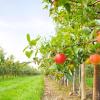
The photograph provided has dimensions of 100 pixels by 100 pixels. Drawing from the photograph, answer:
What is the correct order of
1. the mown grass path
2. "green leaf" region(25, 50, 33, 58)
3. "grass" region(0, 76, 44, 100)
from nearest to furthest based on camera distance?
"green leaf" region(25, 50, 33, 58), "grass" region(0, 76, 44, 100), the mown grass path

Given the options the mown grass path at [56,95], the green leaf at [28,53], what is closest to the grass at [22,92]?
the mown grass path at [56,95]

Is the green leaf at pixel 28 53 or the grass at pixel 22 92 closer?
the green leaf at pixel 28 53

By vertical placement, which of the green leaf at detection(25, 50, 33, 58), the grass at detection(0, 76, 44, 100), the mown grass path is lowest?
the mown grass path

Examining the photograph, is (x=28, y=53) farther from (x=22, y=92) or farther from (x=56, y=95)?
(x=22, y=92)

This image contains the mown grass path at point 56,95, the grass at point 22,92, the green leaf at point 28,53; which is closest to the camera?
the green leaf at point 28,53

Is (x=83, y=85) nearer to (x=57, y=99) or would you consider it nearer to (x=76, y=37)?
(x=57, y=99)

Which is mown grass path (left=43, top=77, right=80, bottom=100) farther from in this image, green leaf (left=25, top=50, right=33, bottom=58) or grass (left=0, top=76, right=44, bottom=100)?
green leaf (left=25, top=50, right=33, bottom=58)

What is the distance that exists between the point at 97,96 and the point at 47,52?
6445 millimetres

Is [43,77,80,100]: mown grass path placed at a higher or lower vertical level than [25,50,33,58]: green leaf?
lower

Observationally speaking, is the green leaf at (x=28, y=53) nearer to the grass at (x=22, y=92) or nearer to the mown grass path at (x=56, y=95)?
the grass at (x=22, y=92)

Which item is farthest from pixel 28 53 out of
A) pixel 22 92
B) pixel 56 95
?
pixel 22 92

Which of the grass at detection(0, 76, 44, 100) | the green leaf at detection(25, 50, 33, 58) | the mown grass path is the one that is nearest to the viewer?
the green leaf at detection(25, 50, 33, 58)

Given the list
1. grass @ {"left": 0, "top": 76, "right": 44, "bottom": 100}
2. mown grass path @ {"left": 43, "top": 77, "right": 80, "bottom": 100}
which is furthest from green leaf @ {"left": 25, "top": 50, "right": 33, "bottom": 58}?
mown grass path @ {"left": 43, "top": 77, "right": 80, "bottom": 100}

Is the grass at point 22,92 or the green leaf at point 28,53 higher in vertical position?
the green leaf at point 28,53
